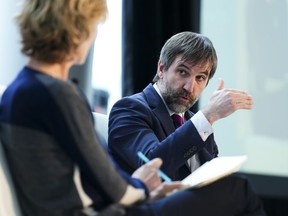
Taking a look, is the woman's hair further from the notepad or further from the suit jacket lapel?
the suit jacket lapel

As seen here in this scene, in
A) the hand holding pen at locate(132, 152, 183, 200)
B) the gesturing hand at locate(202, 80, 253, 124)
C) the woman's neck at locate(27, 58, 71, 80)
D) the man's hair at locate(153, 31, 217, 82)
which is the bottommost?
the hand holding pen at locate(132, 152, 183, 200)

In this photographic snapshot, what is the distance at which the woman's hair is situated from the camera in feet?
3.69

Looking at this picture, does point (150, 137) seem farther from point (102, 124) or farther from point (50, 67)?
point (50, 67)

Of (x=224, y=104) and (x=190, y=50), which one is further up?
(x=190, y=50)

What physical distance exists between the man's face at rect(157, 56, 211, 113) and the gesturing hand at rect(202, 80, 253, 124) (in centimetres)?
15

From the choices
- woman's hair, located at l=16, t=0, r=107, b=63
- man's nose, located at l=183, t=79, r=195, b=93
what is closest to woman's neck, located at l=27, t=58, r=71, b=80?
woman's hair, located at l=16, t=0, r=107, b=63

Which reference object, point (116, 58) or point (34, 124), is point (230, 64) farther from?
point (34, 124)

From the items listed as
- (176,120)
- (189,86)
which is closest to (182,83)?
(189,86)

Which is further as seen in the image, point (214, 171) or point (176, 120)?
point (176, 120)

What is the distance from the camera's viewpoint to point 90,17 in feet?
3.82

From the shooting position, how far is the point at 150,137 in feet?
5.37

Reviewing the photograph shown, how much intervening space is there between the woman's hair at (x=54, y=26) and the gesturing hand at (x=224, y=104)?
60 centimetres

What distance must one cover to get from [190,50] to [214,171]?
62cm

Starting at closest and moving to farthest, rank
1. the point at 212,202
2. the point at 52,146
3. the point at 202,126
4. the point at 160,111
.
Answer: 1. the point at 52,146
2. the point at 212,202
3. the point at 202,126
4. the point at 160,111
